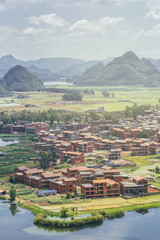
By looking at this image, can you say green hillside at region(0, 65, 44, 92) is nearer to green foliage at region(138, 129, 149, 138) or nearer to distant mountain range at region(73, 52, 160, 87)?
distant mountain range at region(73, 52, 160, 87)

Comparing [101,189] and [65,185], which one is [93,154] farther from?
[101,189]

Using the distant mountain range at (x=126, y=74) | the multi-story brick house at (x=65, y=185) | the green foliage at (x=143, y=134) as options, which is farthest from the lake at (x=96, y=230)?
the distant mountain range at (x=126, y=74)

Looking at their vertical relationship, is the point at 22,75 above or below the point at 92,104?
above

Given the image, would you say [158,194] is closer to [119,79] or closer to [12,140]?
[12,140]

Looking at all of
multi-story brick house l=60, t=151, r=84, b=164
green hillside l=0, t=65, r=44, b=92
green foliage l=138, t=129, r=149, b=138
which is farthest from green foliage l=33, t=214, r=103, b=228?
green hillside l=0, t=65, r=44, b=92

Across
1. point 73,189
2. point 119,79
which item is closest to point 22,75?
point 119,79

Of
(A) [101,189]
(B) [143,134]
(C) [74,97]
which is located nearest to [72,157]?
(A) [101,189]

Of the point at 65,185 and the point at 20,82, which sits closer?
the point at 65,185
